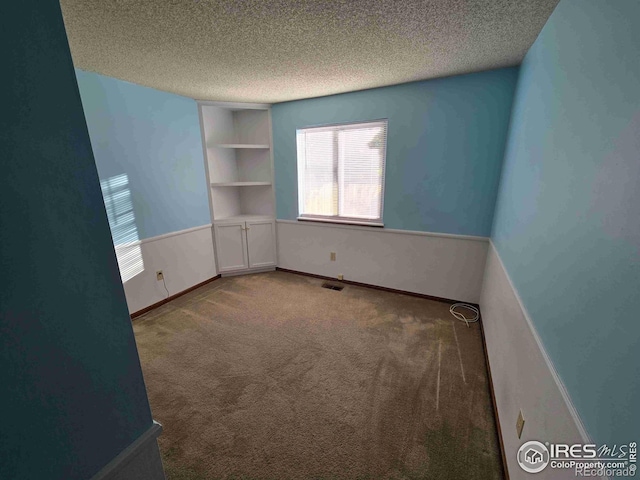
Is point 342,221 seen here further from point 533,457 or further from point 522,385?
point 533,457

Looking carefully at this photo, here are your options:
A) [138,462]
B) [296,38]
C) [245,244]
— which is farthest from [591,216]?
[245,244]

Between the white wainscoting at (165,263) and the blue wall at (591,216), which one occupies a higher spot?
the blue wall at (591,216)

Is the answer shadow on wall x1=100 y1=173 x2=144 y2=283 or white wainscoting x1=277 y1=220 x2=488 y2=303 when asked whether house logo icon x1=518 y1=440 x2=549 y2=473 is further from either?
shadow on wall x1=100 y1=173 x2=144 y2=283

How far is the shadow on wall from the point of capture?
8.00ft

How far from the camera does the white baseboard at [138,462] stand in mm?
720

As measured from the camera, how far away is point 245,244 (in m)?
3.78

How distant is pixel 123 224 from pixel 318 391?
2.41 metres

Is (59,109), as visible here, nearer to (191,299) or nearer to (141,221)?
(141,221)

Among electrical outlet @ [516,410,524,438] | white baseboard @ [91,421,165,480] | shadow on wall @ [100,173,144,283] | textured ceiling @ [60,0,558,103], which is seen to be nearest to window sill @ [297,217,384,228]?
textured ceiling @ [60,0,558,103]

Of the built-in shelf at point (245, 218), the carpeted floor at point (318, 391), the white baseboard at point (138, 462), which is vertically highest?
the built-in shelf at point (245, 218)

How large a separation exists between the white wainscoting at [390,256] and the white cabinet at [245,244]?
6.5 inches

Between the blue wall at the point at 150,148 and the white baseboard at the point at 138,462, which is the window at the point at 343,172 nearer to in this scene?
the blue wall at the point at 150,148

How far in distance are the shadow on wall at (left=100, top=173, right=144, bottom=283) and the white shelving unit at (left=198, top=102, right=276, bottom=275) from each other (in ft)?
3.38

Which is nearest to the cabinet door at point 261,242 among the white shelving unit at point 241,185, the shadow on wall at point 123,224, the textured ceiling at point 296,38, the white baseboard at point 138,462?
the white shelving unit at point 241,185
